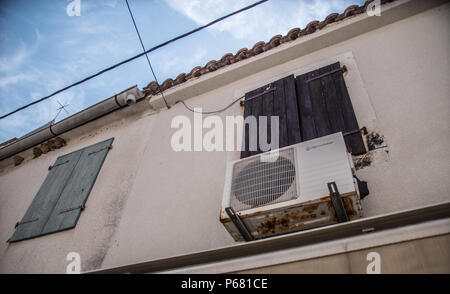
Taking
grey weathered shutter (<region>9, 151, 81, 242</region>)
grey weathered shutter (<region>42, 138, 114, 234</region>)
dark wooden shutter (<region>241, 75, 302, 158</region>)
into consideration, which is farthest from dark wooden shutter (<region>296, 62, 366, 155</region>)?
grey weathered shutter (<region>9, 151, 81, 242</region>)

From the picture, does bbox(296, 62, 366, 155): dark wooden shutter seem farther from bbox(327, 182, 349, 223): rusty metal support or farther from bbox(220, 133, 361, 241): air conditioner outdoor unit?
bbox(327, 182, 349, 223): rusty metal support

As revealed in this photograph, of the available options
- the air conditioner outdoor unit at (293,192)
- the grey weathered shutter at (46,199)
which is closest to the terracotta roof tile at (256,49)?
the grey weathered shutter at (46,199)

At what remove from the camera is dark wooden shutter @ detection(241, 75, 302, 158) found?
3.20 metres

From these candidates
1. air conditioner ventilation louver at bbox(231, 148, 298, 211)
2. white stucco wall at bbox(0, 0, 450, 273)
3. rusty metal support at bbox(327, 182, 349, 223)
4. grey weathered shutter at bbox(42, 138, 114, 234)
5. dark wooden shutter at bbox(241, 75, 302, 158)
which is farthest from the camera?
grey weathered shutter at bbox(42, 138, 114, 234)

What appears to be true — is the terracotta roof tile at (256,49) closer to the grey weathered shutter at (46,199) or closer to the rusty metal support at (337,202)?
the grey weathered shutter at (46,199)

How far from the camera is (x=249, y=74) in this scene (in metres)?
4.70

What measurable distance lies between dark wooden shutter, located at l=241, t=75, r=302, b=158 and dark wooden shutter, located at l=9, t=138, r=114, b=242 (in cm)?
263

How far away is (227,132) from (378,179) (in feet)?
6.37

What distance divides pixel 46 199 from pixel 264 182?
4.05 m

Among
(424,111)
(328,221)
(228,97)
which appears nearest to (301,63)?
(228,97)

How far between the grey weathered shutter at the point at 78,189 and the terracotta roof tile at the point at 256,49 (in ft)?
4.60

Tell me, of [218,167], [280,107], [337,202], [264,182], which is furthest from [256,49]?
[337,202]

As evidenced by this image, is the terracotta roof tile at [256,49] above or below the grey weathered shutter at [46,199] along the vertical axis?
above

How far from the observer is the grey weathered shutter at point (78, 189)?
413 cm
